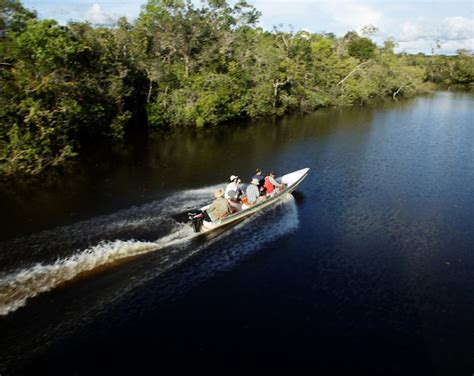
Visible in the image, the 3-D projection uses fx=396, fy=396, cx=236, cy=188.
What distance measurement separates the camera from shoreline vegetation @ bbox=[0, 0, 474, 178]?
86.7ft

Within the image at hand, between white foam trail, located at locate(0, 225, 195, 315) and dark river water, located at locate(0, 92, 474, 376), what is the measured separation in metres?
0.06

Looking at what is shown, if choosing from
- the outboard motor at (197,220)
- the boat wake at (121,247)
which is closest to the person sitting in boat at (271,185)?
the boat wake at (121,247)

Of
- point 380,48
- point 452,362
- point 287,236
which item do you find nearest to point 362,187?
point 287,236

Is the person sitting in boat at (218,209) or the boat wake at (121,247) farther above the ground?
the person sitting in boat at (218,209)

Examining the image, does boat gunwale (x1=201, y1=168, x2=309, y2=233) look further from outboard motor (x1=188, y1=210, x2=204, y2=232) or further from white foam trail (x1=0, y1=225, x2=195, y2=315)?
white foam trail (x1=0, y1=225, x2=195, y2=315)

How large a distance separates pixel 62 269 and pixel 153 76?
30.5 meters

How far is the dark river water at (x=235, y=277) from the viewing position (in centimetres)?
1202

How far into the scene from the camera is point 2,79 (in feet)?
83.4

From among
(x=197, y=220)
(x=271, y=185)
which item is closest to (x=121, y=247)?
(x=197, y=220)

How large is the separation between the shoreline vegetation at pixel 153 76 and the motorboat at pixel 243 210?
1493 centimetres

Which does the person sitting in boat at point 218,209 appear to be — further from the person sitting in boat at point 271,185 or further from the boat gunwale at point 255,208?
the person sitting in boat at point 271,185

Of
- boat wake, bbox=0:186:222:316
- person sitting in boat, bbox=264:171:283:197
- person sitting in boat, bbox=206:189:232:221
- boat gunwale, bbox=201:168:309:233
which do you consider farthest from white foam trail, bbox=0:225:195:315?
person sitting in boat, bbox=264:171:283:197

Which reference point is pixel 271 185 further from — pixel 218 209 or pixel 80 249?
pixel 80 249

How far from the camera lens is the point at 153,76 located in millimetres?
41562
